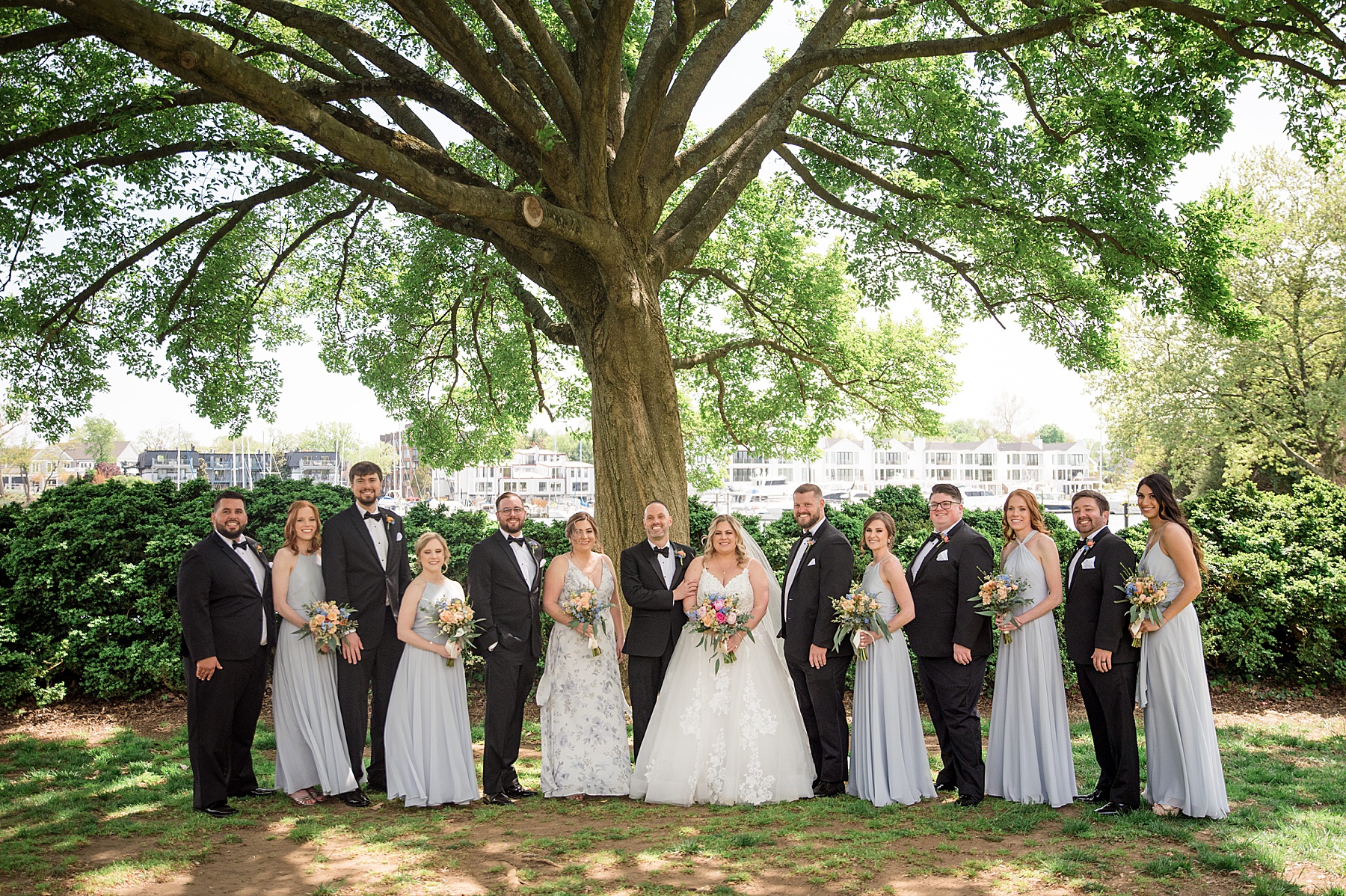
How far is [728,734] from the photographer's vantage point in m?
6.84

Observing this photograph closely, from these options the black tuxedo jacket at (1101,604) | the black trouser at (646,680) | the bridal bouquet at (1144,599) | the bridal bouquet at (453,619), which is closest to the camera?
the bridal bouquet at (1144,599)

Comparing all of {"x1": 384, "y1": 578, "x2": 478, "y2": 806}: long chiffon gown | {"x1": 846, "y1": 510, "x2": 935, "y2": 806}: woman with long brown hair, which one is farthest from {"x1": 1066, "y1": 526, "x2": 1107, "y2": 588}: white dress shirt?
{"x1": 384, "y1": 578, "x2": 478, "y2": 806}: long chiffon gown

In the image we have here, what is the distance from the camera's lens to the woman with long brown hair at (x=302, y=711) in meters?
6.91

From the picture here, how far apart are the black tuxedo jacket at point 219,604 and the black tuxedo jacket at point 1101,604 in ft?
19.0

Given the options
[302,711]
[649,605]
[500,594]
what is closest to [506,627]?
[500,594]

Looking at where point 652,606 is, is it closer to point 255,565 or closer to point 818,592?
point 818,592

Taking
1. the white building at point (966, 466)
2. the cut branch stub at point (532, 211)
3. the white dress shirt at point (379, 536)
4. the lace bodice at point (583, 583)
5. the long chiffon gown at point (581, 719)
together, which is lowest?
the long chiffon gown at point (581, 719)

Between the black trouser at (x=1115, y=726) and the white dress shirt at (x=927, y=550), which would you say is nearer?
the black trouser at (x=1115, y=726)

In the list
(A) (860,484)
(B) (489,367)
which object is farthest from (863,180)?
(A) (860,484)

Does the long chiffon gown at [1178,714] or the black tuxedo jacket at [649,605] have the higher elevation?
the black tuxedo jacket at [649,605]

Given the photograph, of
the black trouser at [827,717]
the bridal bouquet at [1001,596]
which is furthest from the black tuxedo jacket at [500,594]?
the bridal bouquet at [1001,596]

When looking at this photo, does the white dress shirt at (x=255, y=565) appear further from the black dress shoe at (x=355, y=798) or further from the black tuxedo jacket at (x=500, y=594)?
the black tuxedo jacket at (x=500, y=594)

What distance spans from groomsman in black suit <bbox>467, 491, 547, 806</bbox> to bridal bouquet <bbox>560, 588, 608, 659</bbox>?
0.35 metres

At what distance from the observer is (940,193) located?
11484 mm
